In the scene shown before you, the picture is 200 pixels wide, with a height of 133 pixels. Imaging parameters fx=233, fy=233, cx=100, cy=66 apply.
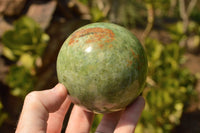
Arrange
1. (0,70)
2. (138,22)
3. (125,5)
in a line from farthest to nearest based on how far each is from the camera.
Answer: (138,22) < (125,5) < (0,70)

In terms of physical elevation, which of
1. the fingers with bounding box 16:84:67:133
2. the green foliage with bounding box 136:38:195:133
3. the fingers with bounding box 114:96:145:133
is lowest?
the green foliage with bounding box 136:38:195:133

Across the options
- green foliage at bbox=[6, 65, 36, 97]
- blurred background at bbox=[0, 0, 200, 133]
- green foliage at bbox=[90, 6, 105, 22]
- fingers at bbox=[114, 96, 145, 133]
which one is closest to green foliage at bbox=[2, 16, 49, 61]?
blurred background at bbox=[0, 0, 200, 133]

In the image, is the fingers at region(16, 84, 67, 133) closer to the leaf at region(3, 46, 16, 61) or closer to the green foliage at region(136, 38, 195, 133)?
the green foliage at region(136, 38, 195, 133)

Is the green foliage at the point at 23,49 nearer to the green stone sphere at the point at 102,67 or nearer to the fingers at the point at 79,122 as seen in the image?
the fingers at the point at 79,122

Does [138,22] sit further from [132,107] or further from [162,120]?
[132,107]

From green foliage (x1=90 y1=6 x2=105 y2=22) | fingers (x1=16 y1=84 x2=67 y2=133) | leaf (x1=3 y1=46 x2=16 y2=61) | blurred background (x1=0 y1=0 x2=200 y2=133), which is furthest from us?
green foliage (x1=90 y1=6 x2=105 y2=22)

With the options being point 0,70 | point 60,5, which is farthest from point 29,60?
point 60,5
